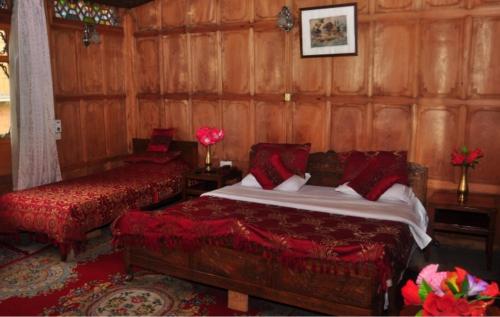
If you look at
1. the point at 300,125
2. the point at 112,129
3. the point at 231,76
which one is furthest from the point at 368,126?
the point at 112,129

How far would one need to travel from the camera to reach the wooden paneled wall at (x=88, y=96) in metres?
5.03

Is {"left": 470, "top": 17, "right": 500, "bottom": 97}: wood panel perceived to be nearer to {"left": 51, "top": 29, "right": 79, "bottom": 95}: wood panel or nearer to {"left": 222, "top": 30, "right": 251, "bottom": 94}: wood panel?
{"left": 222, "top": 30, "right": 251, "bottom": 94}: wood panel

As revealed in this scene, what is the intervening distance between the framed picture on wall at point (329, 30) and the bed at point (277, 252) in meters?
1.82

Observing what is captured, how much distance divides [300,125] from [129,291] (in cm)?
251

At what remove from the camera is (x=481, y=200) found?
3.85 meters

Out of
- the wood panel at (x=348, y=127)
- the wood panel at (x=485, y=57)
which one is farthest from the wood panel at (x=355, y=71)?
the wood panel at (x=485, y=57)

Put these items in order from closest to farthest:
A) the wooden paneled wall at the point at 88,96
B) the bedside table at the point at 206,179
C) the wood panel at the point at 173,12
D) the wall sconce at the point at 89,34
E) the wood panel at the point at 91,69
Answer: the bedside table at the point at 206,179 → the wooden paneled wall at the point at 88,96 → the wall sconce at the point at 89,34 → the wood panel at the point at 91,69 → the wood panel at the point at 173,12

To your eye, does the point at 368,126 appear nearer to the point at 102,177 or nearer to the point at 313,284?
the point at 313,284

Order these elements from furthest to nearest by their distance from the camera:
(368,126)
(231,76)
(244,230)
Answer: (231,76) < (368,126) < (244,230)

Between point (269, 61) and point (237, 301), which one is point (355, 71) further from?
point (237, 301)

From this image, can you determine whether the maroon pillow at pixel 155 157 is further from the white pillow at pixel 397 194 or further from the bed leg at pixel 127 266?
the white pillow at pixel 397 194

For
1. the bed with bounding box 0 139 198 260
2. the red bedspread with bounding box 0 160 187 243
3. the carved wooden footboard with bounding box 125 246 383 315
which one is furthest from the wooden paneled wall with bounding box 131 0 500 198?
the carved wooden footboard with bounding box 125 246 383 315

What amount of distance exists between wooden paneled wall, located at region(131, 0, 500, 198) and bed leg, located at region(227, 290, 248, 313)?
220 cm

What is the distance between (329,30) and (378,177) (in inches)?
63.0
